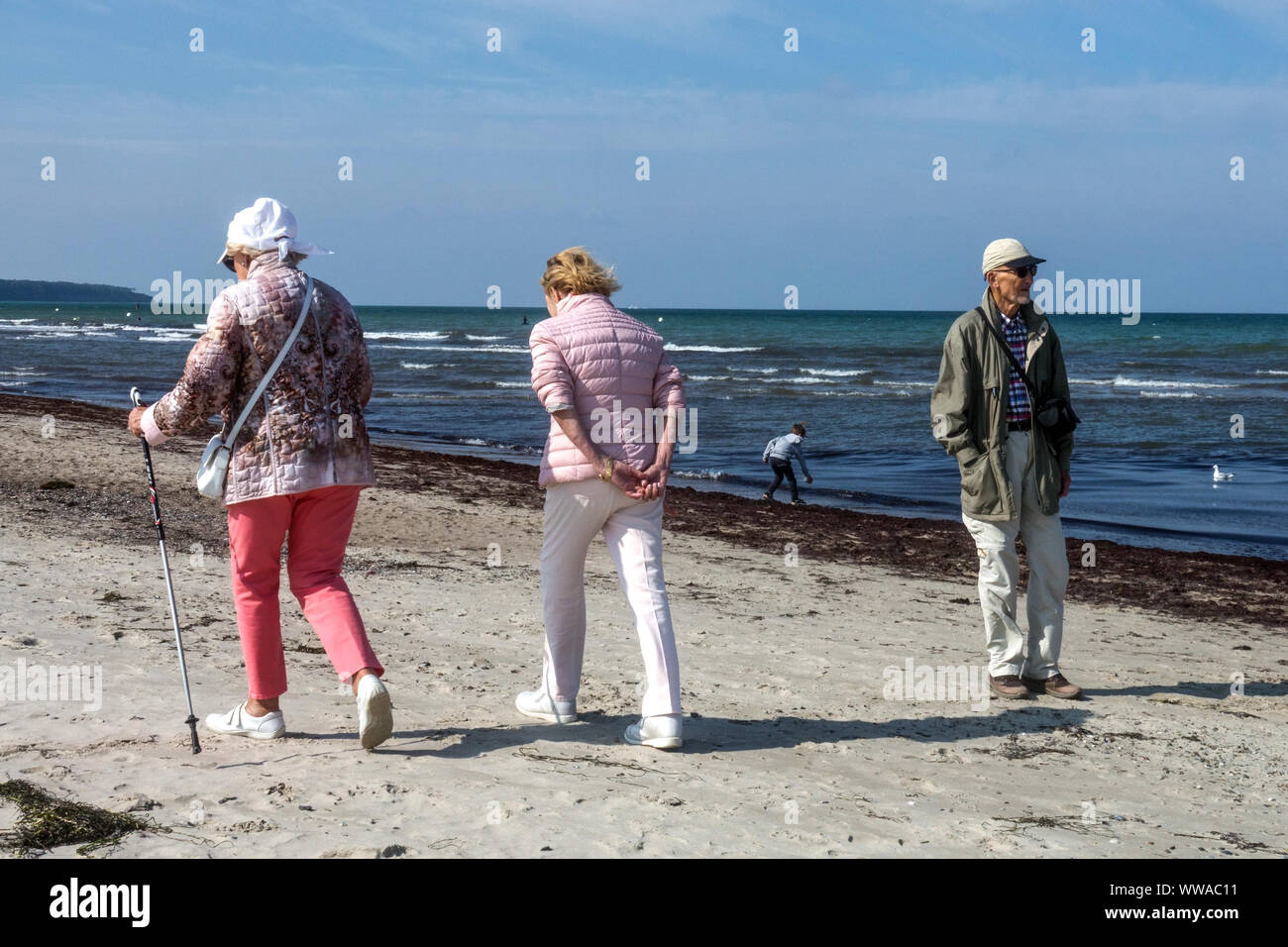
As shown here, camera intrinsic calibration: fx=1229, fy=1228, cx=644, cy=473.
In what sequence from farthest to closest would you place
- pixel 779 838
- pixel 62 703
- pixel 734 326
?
pixel 734 326 → pixel 62 703 → pixel 779 838

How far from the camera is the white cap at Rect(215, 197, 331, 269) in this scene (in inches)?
158

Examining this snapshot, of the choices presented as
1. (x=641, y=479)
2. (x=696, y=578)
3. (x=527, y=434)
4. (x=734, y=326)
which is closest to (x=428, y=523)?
(x=696, y=578)

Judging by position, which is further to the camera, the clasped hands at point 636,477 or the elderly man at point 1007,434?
the elderly man at point 1007,434

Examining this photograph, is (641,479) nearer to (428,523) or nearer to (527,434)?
→ (428,523)

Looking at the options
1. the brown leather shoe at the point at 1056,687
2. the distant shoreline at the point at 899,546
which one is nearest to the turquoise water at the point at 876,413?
the distant shoreline at the point at 899,546

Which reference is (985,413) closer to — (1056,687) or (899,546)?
(1056,687)

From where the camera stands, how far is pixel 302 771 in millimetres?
3973

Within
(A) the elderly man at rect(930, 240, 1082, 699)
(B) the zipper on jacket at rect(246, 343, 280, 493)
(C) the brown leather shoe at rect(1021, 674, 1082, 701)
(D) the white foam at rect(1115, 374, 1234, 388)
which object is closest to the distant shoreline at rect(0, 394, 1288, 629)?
(C) the brown leather shoe at rect(1021, 674, 1082, 701)

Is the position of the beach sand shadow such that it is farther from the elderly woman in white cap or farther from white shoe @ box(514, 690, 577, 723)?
the elderly woman in white cap

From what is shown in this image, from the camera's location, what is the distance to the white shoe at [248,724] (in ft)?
14.1

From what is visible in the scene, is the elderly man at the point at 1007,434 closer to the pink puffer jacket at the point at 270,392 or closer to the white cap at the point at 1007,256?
the white cap at the point at 1007,256

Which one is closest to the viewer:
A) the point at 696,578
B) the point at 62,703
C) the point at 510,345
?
the point at 62,703

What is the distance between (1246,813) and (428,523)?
7.46 metres

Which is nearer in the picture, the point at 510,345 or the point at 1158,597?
the point at 1158,597
